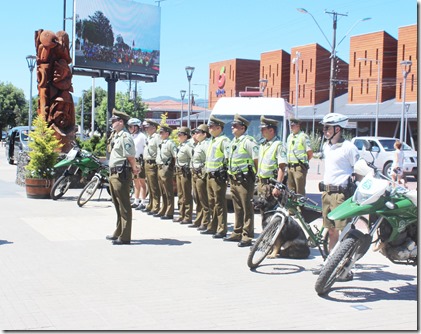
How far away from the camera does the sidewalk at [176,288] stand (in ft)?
17.9

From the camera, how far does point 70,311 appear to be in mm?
5676

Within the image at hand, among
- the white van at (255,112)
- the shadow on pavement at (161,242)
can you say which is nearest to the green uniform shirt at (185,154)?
the shadow on pavement at (161,242)

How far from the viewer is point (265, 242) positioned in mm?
7648

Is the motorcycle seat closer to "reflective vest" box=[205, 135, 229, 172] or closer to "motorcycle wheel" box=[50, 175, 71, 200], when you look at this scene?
"reflective vest" box=[205, 135, 229, 172]

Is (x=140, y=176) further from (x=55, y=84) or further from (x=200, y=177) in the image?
(x=55, y=84)

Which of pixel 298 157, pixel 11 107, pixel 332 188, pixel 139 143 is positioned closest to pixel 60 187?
pixel 139 143

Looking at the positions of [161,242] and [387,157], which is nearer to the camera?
[161,242]

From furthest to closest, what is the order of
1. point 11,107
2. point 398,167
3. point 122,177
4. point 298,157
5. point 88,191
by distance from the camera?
point 11,107 < point 398,167 < point 88,191 < point 298,157 < point 122,177

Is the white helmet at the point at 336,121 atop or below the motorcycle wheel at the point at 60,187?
atop

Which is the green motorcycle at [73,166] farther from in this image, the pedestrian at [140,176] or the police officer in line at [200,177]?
the police officer in line at [200,177]

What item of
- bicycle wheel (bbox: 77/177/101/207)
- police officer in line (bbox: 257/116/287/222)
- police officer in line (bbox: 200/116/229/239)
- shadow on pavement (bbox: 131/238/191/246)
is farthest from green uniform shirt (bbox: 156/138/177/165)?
police officer in line (bbox: 257/116/287/222)

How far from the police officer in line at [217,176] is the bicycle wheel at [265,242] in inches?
97.7

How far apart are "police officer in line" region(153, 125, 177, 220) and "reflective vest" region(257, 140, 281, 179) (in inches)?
134

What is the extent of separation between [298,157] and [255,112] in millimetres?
2784
